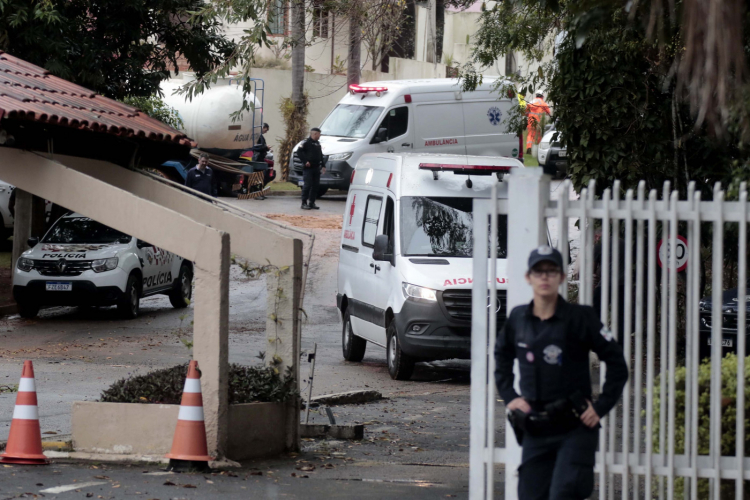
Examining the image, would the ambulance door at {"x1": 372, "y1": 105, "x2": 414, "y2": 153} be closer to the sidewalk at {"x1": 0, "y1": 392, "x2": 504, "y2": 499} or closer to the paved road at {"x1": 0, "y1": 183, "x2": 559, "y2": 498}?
the paved road at {"x1": 0, "y1": 183, "x2": 559, "y2": 498}

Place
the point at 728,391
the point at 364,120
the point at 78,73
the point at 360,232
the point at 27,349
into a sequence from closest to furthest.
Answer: the point at 728,391 → the point at 360,232 → the point at 27,349 → the point at 78,73 → the point at 364,120

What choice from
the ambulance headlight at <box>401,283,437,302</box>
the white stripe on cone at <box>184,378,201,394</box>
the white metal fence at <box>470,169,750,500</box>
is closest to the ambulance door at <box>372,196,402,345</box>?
the ambulance headlight at <box>401,283,437,302</box>

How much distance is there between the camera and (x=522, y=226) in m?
5.45

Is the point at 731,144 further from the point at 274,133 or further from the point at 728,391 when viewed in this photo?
the point at 274,133

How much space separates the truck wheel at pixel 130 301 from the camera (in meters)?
17.1

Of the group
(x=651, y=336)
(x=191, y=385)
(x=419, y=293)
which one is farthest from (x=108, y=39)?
(x=651, y=336)

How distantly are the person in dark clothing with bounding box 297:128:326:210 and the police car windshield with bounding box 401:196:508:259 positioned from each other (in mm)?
12155

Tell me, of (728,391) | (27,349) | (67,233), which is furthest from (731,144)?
(67,233)

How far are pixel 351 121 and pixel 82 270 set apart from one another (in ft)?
38.4

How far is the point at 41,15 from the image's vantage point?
15211 millimetres

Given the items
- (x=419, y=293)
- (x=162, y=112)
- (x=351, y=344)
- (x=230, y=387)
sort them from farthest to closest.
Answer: (x=162, y=112) → (x=351, y=344) → (x=419, y=293) → (x=230, y=387)

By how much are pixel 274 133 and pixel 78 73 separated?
20453 millimetres

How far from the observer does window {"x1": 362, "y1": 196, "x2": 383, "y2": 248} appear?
43.1 ft

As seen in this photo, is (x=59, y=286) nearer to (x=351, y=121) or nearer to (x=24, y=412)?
(x=24, y=412)
